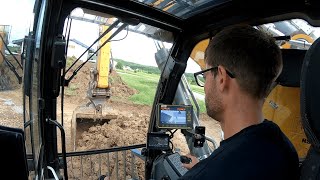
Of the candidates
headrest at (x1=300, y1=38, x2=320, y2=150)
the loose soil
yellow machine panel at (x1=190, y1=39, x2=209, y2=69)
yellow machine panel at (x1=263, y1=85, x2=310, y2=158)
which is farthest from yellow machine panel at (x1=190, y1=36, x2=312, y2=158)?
the loose soil

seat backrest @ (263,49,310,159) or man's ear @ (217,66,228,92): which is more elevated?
man's ear @ (217,66,228,92)

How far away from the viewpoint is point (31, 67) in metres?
2.65

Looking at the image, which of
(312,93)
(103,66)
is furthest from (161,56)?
(312,93)

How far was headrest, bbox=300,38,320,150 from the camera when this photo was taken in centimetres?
127

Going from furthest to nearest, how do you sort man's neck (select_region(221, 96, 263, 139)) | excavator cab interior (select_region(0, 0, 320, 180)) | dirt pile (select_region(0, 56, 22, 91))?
excavator cab interior (select_region(0, 0, 320, 180)) → dirt pile (select_region(0, 56, 22, 91)) → man's neck (select_region(221, 96, 263, 139))

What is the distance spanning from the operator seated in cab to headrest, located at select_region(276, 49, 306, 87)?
1.37 metres

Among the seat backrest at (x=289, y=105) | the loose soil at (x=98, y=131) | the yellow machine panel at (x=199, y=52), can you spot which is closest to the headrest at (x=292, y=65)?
the seat backrest at (x=289, y=105)

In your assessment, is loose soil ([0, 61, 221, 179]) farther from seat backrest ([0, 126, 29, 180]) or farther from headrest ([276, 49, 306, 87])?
headrest ([276, 49, 306, 87])

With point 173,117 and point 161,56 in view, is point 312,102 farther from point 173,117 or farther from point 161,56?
point 161,56

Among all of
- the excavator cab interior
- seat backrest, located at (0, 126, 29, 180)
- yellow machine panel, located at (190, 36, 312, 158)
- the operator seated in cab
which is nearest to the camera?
seat backrest, located at (0, 126, 29, 180)

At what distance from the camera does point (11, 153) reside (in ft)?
3.65

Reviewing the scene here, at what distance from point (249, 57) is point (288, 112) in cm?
186

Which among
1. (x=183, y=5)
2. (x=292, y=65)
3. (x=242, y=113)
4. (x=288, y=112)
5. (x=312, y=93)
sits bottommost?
(x=288, y=112)

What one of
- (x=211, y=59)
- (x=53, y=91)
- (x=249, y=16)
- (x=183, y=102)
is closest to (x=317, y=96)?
(x=211, y=59)
